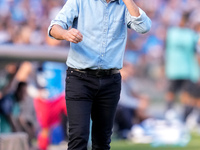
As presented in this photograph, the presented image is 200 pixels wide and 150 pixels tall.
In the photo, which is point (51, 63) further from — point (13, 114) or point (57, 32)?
point (57, 32)

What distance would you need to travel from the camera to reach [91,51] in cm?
482

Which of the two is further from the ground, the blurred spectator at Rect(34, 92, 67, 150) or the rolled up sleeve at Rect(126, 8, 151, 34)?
the rolled up sleeve at Rect(126, 8, 151, 34)

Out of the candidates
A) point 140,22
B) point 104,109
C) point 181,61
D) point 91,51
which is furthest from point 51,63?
point 140,22

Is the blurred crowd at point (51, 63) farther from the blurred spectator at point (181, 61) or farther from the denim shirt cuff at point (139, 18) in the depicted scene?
the denim shirt cuff at point (139, 18)

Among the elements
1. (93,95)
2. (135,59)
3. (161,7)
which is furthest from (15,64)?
(161,7)

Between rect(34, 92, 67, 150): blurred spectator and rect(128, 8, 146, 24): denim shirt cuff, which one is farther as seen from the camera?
rect(34, 92, 67, 150): blurred spectator

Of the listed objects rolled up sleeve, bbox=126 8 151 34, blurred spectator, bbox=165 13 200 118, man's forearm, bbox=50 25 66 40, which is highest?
rolled up sleeve, bbox=126 8 151 34

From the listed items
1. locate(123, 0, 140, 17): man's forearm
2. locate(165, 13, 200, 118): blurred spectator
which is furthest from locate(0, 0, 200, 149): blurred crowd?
locate(123, 0, 140, 17): man's forearm

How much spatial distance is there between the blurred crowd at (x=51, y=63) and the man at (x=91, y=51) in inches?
129

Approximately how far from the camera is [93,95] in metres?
4.90

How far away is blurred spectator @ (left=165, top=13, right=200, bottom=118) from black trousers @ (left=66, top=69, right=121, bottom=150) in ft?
23.2

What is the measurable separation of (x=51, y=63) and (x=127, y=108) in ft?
6.83

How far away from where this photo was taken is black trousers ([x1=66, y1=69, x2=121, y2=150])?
4.77 meters

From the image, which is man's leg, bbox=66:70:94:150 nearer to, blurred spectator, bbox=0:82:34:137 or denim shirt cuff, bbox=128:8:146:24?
denim shirt cuff, bbox=128:8:146:24
